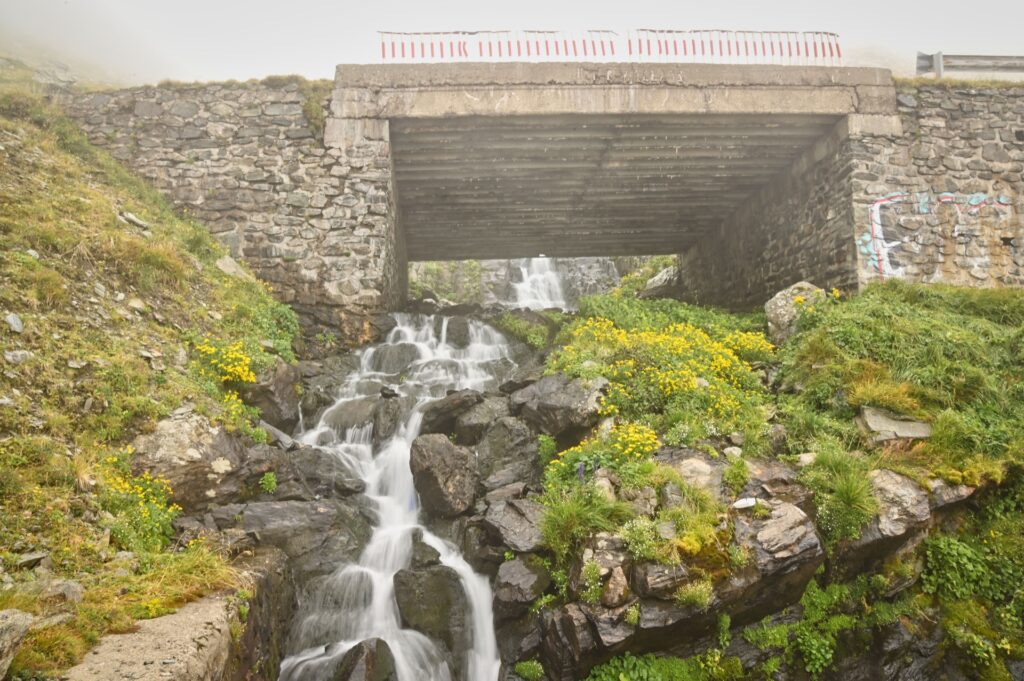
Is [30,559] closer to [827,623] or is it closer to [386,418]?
[386,418]

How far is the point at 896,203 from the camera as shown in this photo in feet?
37.2

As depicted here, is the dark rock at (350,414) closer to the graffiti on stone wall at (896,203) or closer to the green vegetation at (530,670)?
the green vegetation at (530,670)

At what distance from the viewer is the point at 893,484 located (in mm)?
6195

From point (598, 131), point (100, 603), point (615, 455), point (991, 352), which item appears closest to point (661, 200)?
point (598, 131)

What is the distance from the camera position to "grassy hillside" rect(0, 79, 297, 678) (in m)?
4.44

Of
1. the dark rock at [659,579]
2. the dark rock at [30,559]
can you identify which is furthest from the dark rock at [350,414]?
the dark rock at [659,579]

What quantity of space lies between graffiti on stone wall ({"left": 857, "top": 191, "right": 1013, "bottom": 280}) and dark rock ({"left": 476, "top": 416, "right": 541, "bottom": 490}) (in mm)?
8091

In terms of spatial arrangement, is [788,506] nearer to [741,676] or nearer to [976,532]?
[741,676]

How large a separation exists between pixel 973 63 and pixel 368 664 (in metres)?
16.6

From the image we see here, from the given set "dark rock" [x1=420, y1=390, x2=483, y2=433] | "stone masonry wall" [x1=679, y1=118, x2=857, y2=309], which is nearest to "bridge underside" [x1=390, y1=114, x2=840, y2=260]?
"stone masonry wall" [x1=679, y1=118, x2=857, y2=309]

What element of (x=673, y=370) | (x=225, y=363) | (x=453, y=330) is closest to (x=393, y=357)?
(x=453, y=330)

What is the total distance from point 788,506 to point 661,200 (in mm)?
10590

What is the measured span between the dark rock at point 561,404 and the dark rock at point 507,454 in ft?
0.81

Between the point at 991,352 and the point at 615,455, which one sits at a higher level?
the point at 991,352
